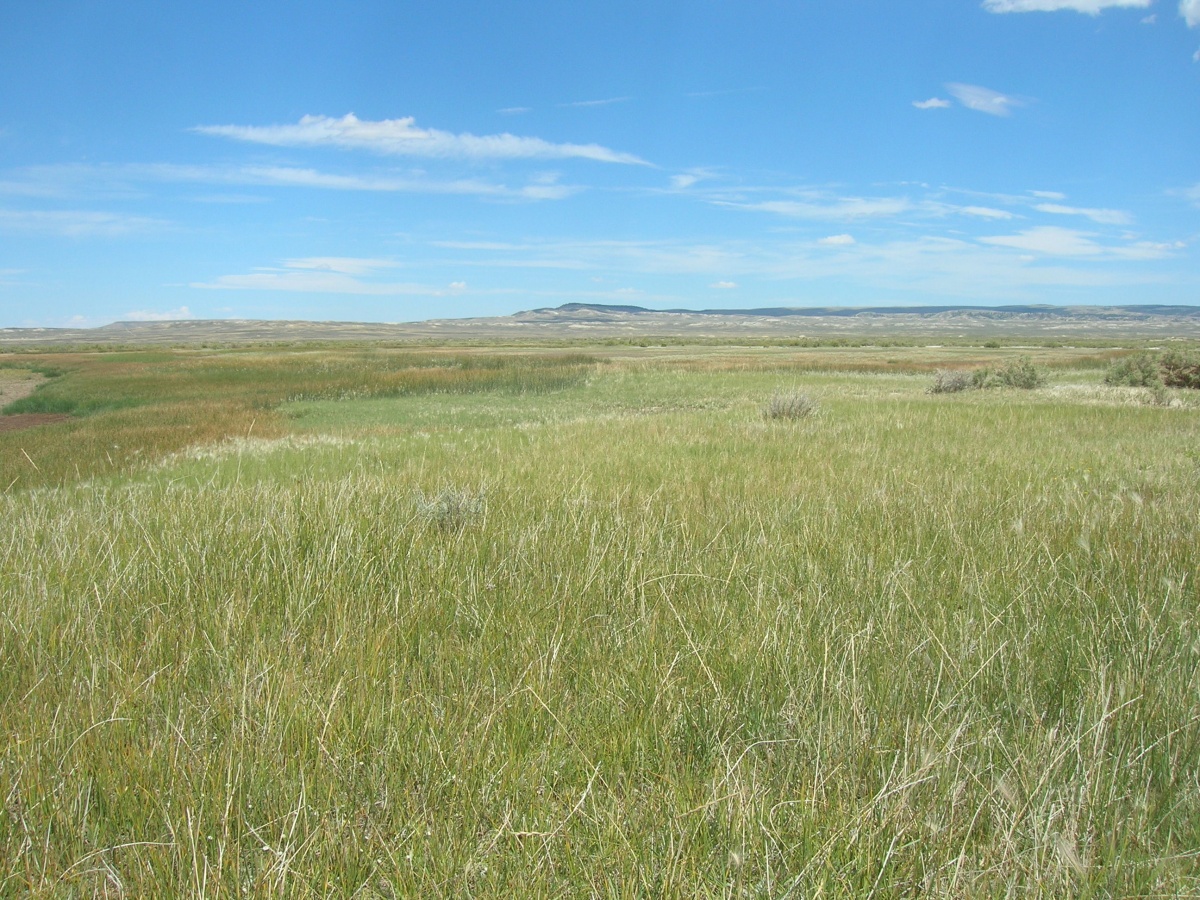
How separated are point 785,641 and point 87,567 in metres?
3.51

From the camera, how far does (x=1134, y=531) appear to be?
4762 mm

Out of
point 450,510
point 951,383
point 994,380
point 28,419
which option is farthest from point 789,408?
point 28,419


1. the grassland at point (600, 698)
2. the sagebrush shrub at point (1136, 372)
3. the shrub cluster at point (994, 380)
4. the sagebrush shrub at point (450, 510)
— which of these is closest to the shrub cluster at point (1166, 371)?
the sagebrush shrub at point (1136, 372)

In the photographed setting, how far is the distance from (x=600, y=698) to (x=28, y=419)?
95.9ft

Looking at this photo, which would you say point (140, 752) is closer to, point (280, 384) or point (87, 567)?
point (87, 567)

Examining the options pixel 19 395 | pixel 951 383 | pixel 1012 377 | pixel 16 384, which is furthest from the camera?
pixel 16 384

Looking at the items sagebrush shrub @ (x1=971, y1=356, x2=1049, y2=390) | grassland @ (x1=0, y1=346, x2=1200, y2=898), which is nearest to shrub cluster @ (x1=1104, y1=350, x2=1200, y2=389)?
sagebrush shrub @ (x1=971, y1=356, x2=1049, y2=390)

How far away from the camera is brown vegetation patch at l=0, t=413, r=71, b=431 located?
2300 cm

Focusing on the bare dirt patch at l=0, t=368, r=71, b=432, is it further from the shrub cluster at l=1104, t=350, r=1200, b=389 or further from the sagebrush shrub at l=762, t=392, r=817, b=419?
the shrub cluster at l=1104, t=350, r=1200, b=389

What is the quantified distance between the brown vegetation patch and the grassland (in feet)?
71.3

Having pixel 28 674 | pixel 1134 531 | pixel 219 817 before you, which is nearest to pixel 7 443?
pixel 28 674

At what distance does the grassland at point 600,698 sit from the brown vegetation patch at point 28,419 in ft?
71.3

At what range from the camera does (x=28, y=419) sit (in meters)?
24.8

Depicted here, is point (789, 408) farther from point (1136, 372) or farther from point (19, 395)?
point (19, 395)
